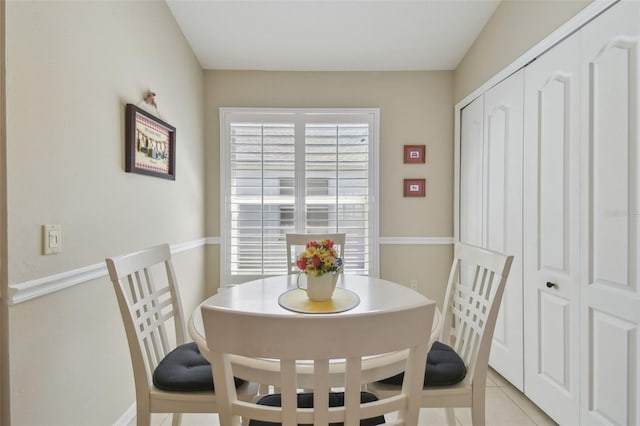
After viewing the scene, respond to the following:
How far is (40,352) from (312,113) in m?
2.55

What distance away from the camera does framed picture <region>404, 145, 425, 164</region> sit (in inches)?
121

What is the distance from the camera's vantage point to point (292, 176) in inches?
120

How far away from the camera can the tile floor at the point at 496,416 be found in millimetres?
1868

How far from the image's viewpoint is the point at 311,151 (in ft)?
10.0

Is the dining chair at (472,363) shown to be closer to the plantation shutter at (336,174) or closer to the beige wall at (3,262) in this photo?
the beige wall at (3,262)

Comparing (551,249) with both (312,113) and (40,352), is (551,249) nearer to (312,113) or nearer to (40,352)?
(312,113)

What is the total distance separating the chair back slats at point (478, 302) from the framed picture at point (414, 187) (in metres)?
1.38

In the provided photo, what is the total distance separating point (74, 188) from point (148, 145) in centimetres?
67

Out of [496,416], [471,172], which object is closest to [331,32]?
[471,172]

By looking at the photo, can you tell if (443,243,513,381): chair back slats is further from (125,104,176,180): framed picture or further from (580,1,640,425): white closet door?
(125,104,176,180): framed picture

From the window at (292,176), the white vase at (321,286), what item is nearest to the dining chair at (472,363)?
the white vase at (321,286)

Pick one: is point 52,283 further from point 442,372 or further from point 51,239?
point 442,372

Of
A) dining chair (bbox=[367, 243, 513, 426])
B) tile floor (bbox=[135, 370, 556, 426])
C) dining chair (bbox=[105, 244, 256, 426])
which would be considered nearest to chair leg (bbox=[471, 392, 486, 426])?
dining chair (bbox=[367, 243, 513, 426])

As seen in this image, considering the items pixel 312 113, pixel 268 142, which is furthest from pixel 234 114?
pixel 312 113
